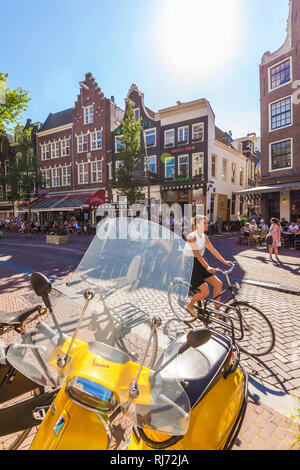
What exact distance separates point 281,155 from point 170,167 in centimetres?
964

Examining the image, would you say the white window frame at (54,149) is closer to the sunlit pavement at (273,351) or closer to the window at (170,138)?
the window at (170,138)

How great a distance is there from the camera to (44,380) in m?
1.45

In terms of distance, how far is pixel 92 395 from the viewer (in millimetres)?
1094

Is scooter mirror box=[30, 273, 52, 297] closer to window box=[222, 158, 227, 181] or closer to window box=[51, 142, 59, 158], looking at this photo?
window box=[222, 158, 227, 181]

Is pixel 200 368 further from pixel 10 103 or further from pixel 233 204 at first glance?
pixel 233 204

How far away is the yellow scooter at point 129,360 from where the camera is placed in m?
1.14

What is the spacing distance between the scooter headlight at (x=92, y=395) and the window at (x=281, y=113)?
21421 millimetres

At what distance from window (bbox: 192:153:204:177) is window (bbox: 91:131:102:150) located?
11319 millimetres

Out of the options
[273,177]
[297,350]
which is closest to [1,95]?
[297,350]

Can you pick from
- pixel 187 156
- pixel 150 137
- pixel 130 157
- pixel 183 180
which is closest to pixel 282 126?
pixel 187 156

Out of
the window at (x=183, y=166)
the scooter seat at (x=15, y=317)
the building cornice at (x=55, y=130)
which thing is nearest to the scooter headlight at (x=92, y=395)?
the scooter seat at (x=15, y=317)

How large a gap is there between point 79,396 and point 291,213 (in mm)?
19570

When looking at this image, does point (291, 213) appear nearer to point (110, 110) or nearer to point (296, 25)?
point (296, 25)

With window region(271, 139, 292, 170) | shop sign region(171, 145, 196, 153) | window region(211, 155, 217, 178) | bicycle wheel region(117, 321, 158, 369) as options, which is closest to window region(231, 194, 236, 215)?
window region(211, 155, 217, 178)
